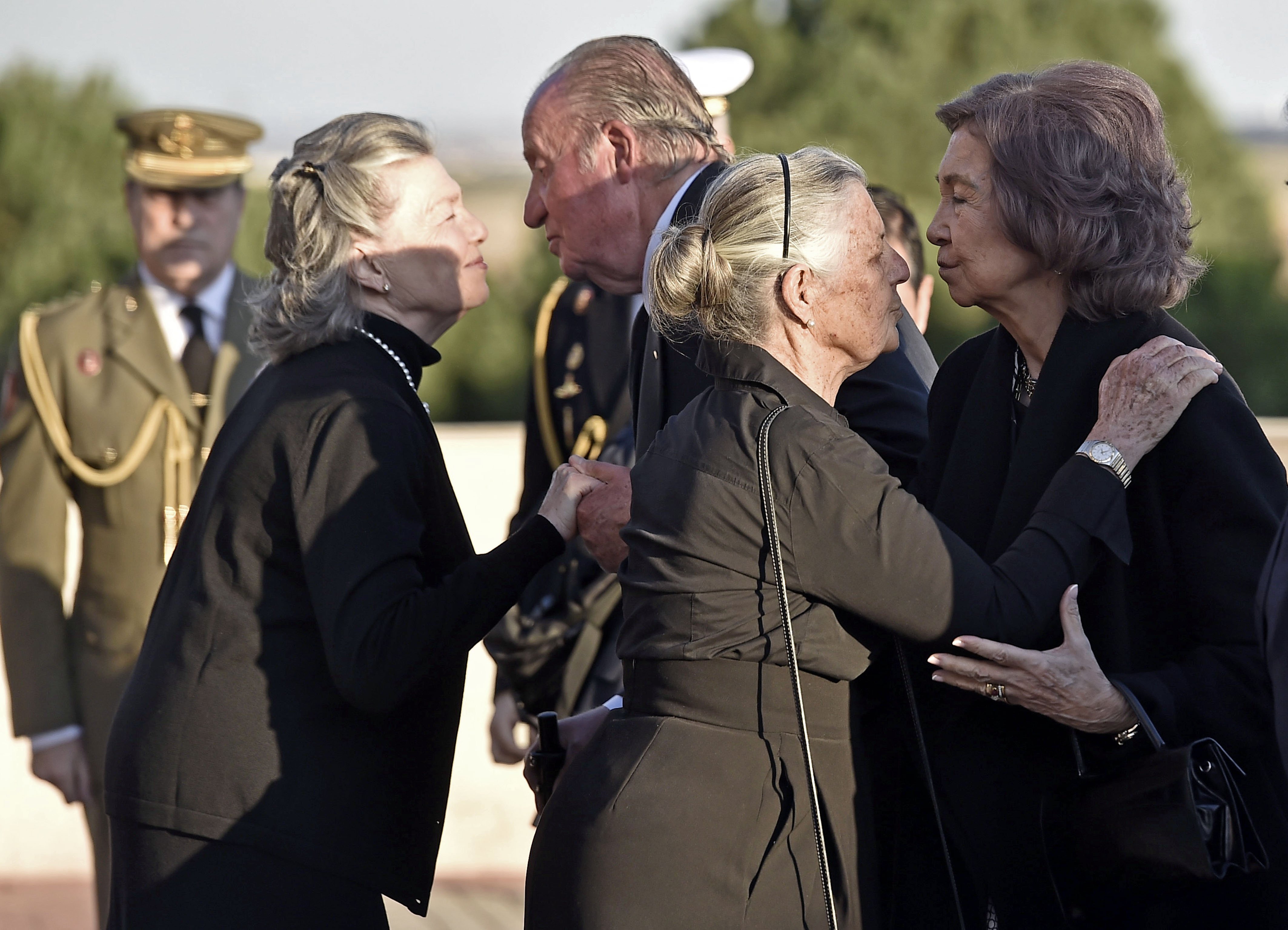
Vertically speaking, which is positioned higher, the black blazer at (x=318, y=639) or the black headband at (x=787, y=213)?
the black headband at (x=787, y=213)

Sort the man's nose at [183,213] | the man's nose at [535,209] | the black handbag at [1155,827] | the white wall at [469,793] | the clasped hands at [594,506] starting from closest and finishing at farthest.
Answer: the black handbag at [1155,827] < the clasped hands at [594,506] < the man's nose at [535,209] < the man's nose at [183,213] < the white wall at [469,793]

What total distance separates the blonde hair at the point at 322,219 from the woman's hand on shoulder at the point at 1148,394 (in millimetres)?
1362

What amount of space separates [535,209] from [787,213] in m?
1.03

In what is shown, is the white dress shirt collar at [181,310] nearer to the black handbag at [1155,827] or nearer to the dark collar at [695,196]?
the dark collar at [695,196]

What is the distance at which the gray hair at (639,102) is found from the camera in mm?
3074

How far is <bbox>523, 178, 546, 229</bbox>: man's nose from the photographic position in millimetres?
3199

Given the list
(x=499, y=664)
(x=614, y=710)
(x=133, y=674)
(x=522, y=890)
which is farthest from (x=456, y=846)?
(x=614, y=710)

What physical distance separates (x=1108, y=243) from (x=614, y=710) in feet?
3.60

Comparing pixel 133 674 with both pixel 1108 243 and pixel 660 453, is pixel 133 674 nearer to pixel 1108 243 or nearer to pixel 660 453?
pixel 660 453

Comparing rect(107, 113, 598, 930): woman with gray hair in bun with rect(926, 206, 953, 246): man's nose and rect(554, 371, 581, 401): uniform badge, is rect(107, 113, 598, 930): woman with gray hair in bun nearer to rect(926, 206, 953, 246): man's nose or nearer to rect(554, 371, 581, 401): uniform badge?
rect(926, 206, 953, 246): man's nose

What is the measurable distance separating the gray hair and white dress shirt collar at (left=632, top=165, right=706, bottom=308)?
0.23 feet

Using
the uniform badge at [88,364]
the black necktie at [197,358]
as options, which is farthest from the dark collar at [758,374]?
the uniform badge at [88,364]

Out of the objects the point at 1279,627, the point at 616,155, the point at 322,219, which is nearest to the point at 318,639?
the point at 322,219

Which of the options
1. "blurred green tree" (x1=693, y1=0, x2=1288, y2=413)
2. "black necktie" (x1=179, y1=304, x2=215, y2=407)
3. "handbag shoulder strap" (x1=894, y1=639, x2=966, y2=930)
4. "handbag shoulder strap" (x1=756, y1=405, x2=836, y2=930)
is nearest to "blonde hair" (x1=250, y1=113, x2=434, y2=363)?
"handbag shoulder strap" (x1=756, y1=405, x2=836, y2=930)
